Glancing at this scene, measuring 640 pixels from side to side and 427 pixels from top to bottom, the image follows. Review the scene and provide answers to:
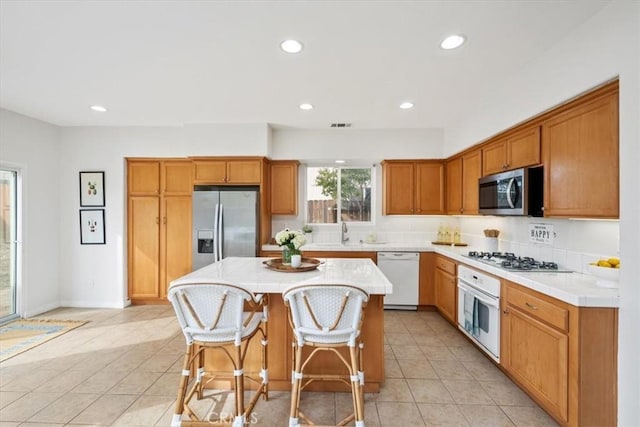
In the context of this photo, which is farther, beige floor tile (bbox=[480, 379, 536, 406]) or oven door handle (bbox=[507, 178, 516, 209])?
oven door handle (bbox=[507, 178, 516, 209])

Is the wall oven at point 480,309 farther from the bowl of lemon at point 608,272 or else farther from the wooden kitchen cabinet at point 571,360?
the bowl of lemon at point 608,272

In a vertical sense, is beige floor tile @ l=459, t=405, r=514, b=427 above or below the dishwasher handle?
below

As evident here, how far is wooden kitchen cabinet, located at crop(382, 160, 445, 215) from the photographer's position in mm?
4570

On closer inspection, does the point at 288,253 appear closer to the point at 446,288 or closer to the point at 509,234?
the point at 446,288

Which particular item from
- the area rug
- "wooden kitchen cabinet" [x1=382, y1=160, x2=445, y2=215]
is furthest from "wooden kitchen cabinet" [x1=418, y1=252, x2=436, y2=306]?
the area rug

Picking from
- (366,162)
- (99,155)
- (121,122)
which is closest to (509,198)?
(366,162)

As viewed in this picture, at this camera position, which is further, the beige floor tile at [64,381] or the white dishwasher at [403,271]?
the white dishwasher at [403,271]

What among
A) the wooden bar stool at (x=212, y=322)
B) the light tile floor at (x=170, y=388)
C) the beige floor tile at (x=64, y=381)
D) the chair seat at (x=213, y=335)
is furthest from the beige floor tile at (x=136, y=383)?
the chair seat at (x=213, y=335)

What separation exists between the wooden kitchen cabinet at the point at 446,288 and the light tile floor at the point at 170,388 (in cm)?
29

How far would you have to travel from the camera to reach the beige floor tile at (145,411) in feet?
6.61

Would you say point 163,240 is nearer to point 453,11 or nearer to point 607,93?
point 453,11

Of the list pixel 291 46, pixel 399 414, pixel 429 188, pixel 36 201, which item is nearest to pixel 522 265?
pixel 399 414

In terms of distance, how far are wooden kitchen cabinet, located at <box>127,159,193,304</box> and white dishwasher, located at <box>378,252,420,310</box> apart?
2.93 metres

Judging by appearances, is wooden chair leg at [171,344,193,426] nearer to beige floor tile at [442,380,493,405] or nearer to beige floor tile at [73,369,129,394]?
beige floor tile at [73,369,129,394]
